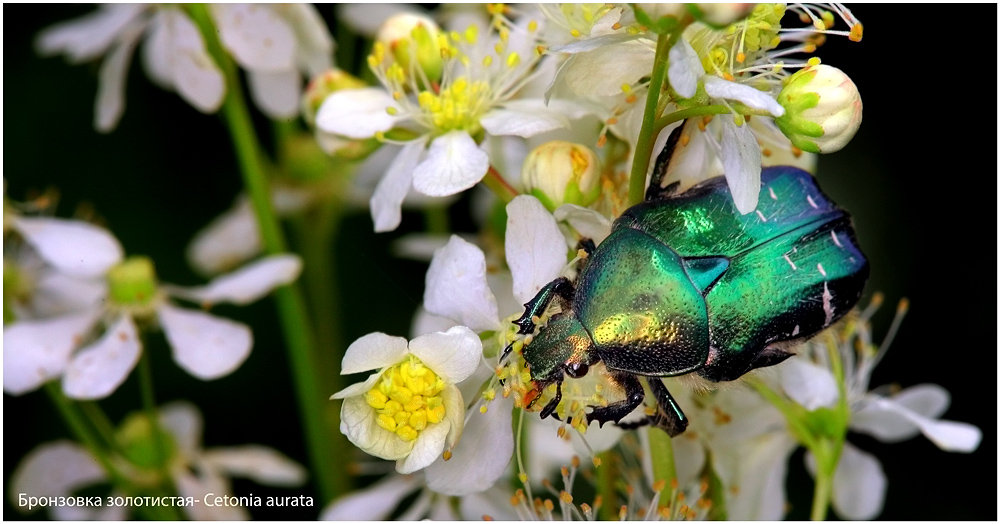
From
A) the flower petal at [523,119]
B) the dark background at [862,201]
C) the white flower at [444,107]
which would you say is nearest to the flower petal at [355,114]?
the white flower at [444,107]

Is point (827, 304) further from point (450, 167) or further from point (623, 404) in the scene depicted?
point (450, 167)

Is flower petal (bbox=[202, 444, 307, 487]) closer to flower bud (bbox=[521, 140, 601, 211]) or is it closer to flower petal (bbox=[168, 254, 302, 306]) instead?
flower petal (bbox=[168, 254, 302, 306])

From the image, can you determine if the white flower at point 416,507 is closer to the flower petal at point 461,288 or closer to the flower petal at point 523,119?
the flower petal at point 461,288

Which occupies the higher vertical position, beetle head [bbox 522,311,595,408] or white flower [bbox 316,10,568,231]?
white flower [bbox 316,10,568,231]

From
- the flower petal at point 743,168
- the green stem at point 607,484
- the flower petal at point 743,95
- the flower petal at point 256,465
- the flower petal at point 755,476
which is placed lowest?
the flower petal at point 256,465

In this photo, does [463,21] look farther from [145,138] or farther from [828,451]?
[828,451]

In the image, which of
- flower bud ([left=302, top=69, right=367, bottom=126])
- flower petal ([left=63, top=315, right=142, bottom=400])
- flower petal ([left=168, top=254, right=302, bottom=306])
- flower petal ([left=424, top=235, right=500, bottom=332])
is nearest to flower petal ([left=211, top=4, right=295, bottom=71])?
flower bud ([left=302, top=69, right=367, bottom=126])

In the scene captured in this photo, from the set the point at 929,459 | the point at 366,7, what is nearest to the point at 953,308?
the point at 929,459
